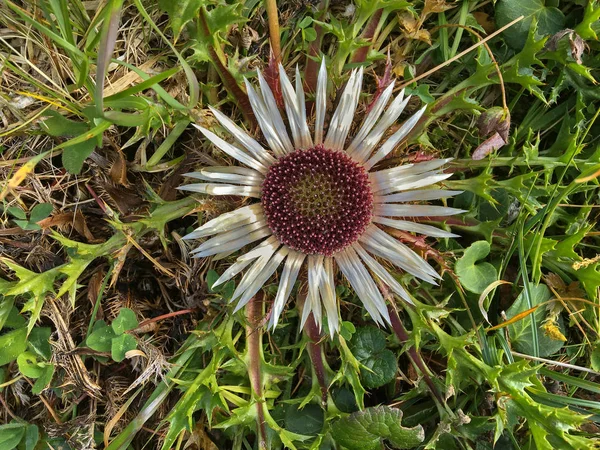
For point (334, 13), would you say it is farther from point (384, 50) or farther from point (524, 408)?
point (524, 408)

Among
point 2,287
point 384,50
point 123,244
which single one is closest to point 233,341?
point 123,244

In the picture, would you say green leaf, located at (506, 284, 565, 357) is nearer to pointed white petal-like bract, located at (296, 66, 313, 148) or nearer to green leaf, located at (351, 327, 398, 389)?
green leaf, located at (351, 327, 398, 389)

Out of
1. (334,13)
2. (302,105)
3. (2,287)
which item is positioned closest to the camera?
(302,105)

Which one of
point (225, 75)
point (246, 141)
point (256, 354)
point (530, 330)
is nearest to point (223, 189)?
point (246, 141)

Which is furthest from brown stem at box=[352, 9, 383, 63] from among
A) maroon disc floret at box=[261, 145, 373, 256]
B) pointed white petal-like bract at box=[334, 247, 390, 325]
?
pointed white petal-like bract at box=[334, 247, 390, 325]

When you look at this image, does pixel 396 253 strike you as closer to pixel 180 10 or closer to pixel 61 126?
pixel 180 10

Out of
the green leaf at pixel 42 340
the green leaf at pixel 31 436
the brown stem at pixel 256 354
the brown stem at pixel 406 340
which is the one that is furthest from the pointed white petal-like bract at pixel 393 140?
the green leaf at pixel 31 436

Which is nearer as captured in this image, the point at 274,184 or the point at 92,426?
the point at 274,184

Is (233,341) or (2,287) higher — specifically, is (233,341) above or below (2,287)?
below
